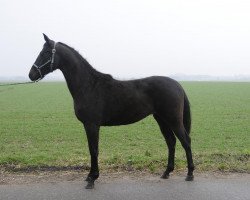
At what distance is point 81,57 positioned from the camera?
6.56m

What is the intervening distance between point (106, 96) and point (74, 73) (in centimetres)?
74

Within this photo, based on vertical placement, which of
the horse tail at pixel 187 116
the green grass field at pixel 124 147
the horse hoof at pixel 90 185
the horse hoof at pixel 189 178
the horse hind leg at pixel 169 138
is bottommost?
the green grass field at pixel 124 147

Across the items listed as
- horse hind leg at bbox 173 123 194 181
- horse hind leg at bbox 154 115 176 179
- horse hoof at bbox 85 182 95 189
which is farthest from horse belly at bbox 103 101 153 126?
horse hoof at bbox 85 182 95 189

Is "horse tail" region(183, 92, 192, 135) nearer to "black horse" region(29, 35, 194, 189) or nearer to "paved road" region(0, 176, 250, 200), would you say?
"black horse" region(29, 35, 194, 189)

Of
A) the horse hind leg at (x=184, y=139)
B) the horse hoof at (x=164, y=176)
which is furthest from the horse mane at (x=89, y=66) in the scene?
the horse hoof at (x=164, y=176)

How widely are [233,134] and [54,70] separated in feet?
40.9

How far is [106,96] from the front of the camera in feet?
21.1

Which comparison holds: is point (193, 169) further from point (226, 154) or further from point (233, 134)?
point (233, 134)

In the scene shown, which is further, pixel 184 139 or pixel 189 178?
pixel 184 139

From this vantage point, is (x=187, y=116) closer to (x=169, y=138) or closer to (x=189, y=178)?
(x=169, y=138)

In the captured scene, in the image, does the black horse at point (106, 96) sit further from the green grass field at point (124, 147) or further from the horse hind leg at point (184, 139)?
the green grass field at point (124, 147)

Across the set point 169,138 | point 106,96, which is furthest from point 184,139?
point 106,96

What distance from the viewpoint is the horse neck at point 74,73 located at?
639 cm

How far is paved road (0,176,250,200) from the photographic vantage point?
5.34 meters
